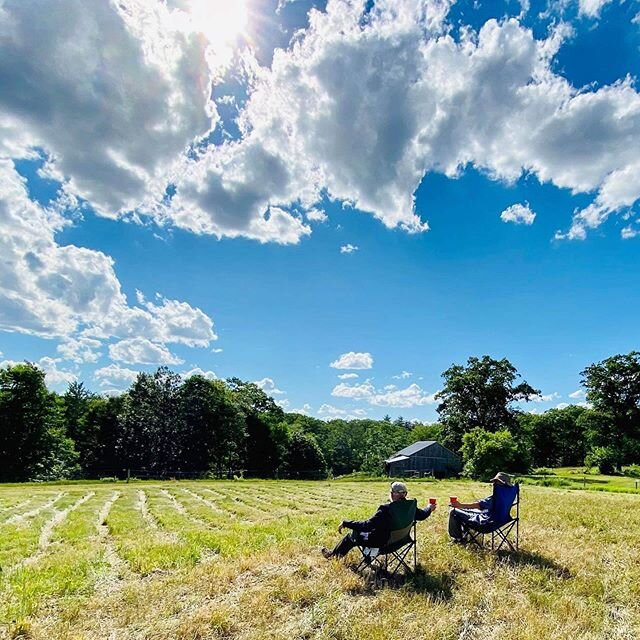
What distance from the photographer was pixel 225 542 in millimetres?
7387

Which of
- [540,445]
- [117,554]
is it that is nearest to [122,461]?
[117,554]

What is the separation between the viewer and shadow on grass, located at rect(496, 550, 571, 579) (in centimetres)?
613

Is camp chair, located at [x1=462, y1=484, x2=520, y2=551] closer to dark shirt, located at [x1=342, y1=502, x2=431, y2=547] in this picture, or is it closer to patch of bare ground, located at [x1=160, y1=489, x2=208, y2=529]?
dark shirt, located at [x1=342, y1=502, x2=431, y2=547]

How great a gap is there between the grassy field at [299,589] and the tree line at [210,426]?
111 feet

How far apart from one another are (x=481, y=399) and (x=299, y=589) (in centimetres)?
5579

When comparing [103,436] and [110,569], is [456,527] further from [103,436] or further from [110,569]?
[103,436]

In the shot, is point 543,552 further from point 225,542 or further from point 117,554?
point 117,554

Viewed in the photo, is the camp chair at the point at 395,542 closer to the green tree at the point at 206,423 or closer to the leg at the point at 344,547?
the leg at the point at 344,547

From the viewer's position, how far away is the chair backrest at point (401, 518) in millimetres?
6027

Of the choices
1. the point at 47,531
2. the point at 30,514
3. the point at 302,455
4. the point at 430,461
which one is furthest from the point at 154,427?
the point at 47,531

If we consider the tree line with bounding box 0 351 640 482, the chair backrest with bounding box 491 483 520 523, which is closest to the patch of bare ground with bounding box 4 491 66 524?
the chair backrest with bounding box 491 483 520 523

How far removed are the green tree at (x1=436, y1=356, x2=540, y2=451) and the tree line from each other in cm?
13

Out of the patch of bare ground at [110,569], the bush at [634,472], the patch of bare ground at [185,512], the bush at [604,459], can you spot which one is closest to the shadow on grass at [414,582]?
the patch of bare ground at [110,569]

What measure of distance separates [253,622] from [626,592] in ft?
14.8
